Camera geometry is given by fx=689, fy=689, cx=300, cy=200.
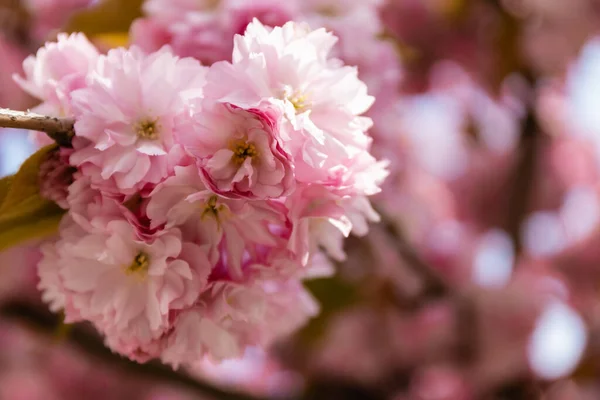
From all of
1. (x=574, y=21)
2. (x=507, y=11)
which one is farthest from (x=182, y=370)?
(x=574, y=21)

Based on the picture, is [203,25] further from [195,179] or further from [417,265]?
[417,265]

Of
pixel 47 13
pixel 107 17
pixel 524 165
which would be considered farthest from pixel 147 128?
pixel 524 165

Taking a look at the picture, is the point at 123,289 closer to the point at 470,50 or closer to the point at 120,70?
the point at 120,70

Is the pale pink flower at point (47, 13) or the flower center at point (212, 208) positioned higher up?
the pale pink flower at point (47, 13)

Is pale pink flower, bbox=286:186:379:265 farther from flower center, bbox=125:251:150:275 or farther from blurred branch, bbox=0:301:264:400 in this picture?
blurred branch, bbox=0:301:264:400

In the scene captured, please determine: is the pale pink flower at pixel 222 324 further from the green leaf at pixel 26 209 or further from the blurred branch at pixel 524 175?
the blurred branch at pixel 524 175

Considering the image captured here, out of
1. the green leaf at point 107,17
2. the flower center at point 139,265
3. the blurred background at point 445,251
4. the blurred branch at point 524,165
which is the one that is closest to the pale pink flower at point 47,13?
the blurred background at point 445,251
